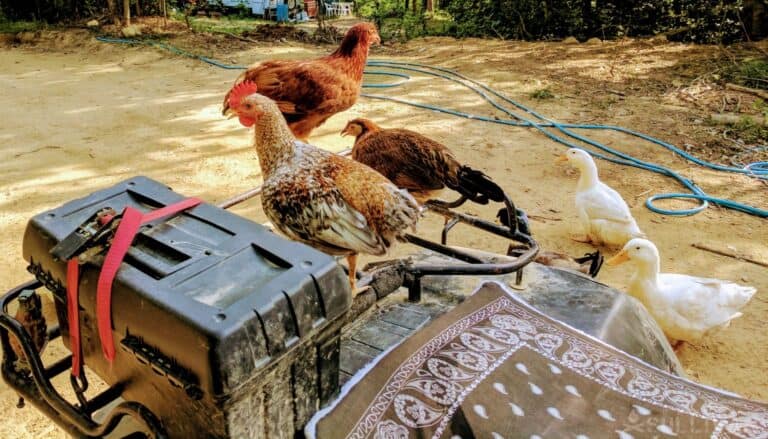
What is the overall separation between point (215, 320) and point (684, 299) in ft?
9.66

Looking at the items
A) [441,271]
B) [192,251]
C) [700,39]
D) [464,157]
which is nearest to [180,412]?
[192,251]

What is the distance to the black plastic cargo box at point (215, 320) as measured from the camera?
1.10 m

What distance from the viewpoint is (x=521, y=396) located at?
4.62ft

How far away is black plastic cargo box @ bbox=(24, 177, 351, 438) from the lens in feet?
3.61

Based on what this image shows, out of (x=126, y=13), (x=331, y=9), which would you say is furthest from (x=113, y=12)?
(x=331, y=9)

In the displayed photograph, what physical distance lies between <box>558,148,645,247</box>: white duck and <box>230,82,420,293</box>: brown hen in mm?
2482

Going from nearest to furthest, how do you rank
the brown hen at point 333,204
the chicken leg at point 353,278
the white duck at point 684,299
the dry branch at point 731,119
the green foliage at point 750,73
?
the chicken leg at point 353,278 → the brown hen at point 333,204 → the white duck at point 684,299 → the dry branch at point 731,119 → the green foliage at point 750,73

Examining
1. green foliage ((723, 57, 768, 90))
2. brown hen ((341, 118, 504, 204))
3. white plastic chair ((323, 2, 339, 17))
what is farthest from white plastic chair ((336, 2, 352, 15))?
brown hen ((341, 118, 504, 204))

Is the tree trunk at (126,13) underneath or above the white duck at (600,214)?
above

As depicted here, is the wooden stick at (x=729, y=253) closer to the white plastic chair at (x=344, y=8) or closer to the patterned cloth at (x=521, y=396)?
the patterned cloth at (x=521, y=396)

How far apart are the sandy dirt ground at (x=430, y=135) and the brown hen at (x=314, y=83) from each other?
92 centimetres

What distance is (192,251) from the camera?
51.6 inches

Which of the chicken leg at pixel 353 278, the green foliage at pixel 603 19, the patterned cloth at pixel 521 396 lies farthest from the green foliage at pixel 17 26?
the patterned cloth at pixel 521 396

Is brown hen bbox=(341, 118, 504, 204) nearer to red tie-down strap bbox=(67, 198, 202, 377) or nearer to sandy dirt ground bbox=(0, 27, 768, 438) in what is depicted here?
sandy dirt ground bbox=(0, 27, 768, 438)
